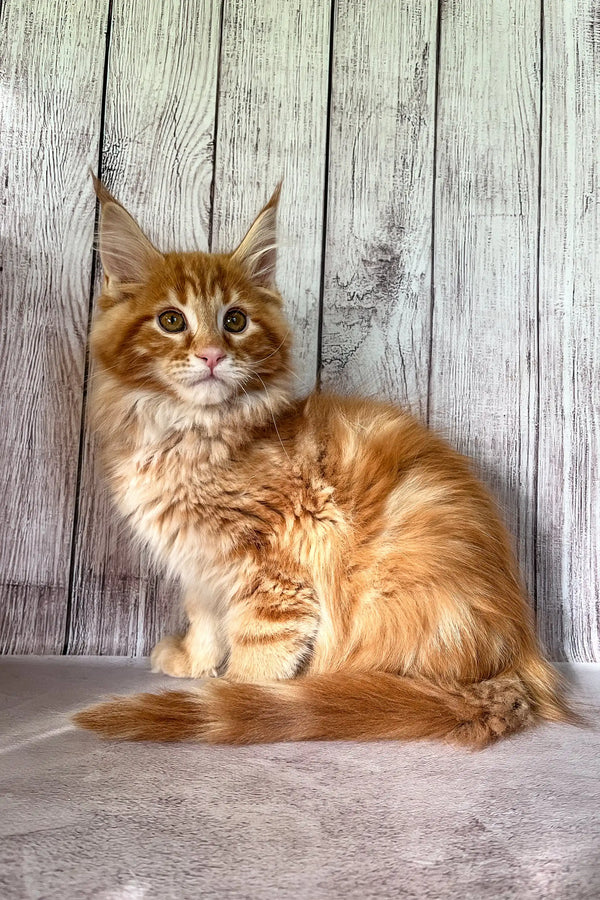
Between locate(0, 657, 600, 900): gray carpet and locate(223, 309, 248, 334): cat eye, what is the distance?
31.8 inches

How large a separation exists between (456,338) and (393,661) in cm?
92

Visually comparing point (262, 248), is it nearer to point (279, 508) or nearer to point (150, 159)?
point (150, 159)

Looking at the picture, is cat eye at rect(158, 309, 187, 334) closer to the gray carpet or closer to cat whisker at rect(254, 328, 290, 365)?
cat whisker at rect(254, 328, 290, 365)

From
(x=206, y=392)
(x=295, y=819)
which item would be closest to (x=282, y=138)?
(x=206, y=392)

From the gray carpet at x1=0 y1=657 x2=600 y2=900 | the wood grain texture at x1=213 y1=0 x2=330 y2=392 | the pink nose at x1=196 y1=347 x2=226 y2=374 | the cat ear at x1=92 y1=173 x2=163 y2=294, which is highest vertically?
the wood grain texture at x1=213 y1=0 x2=330 y2=392

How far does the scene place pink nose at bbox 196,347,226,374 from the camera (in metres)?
1.33

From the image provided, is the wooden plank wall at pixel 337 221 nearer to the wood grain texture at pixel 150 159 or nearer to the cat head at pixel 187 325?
the wood grain texture at pixel 150 159

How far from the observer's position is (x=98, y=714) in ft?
3.75

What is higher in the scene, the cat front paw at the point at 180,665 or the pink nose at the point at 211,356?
the pink nose at the point at 211,356

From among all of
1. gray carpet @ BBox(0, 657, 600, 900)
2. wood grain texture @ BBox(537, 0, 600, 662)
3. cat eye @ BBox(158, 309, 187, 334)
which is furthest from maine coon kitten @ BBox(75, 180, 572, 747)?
wood grain texture @ BBox(537, 0, 600, 662)

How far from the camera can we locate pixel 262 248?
1551 millimetres

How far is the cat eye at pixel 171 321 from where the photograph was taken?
1410 mm

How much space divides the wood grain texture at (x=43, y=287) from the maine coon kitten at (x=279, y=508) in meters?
0.28

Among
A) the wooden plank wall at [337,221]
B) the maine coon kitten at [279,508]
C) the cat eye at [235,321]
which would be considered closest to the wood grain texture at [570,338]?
the wooden plank wall at [337,221]
